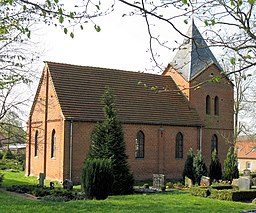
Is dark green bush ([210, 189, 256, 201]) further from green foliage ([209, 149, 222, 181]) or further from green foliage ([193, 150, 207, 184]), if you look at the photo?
green foliage ([209, 149, 222, 181])

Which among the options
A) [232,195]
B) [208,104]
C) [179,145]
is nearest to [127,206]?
[232,195]

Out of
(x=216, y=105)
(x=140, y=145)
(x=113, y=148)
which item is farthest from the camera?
(x=216, y=105)

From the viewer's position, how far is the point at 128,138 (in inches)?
1244

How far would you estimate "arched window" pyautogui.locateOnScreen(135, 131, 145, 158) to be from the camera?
106 feet

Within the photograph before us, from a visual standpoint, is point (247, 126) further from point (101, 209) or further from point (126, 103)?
point (101, 209)

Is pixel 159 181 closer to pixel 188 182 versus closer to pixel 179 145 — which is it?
pixel 188 182

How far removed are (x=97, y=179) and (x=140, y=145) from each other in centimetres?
1338

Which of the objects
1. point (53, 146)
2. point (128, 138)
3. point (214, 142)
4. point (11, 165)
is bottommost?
point (11, 165)

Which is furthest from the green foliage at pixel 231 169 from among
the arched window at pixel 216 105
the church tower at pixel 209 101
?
the arched window at pixel 216 105

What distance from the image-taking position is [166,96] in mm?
36281

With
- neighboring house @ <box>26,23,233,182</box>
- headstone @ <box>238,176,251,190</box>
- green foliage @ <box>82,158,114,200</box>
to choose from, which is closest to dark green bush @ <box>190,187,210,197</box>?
headstone @ <box>238,176,251,190</box>

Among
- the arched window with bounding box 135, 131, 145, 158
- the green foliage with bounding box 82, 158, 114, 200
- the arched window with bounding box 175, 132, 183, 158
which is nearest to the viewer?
the green foliage with bounding box 82, 158, 114, 200

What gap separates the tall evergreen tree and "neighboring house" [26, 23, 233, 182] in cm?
554

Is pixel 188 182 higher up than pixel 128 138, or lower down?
lower down
